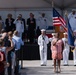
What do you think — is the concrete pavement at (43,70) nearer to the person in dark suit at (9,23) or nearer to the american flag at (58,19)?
the american flag at (58,19)

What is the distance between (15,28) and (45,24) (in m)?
1.87

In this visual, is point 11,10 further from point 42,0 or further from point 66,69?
point 66,69

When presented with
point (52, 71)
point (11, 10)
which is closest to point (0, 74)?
point (52, 71)

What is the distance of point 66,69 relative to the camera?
15.9 m

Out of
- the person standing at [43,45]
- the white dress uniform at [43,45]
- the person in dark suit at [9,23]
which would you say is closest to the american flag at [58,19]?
the person standing at [43,45]

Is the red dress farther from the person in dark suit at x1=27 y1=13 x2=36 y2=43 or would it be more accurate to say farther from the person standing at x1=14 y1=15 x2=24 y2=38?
the person standing at x1=14 y1=15 x2=24 y2=38

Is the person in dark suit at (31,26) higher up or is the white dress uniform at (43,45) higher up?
the person in dark suit at (31,26)

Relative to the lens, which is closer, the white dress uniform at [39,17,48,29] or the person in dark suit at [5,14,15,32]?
the person in dark suit at [5,14,15,32]

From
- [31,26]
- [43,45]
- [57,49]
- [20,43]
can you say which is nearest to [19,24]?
[31,26]

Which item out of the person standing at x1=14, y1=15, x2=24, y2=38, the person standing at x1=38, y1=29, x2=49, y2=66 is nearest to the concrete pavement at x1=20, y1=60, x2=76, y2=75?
the person standing at x1=38, y1=29, x2=49, y2=66

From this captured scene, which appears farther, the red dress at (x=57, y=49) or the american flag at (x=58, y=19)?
the american flag at (x=58, y=19)

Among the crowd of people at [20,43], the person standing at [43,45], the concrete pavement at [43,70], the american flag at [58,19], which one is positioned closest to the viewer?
the crowd of people at [20,43]

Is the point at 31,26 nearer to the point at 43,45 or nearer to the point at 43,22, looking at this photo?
the point at 43,22

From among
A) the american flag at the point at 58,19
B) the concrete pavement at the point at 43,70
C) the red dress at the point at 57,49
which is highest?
the american flag at the point at 58,19
